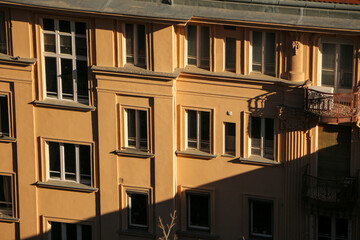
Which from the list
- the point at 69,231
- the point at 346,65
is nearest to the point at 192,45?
the point at 346,65

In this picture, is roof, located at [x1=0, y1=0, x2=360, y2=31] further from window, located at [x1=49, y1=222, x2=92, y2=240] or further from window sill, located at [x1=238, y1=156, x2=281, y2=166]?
window, located at [x1=49, y1=222, x2=92, y2=240]

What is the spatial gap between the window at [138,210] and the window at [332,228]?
27.7ft

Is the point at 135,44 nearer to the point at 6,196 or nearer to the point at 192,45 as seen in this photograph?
the point at 192,45

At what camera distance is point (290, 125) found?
5772 centimetres

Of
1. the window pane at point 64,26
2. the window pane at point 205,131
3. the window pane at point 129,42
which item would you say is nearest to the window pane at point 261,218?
the window pane at point 205,131

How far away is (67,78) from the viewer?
60406 mm

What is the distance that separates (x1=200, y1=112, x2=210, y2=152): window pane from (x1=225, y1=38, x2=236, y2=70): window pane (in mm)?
2535

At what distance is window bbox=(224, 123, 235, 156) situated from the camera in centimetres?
5922

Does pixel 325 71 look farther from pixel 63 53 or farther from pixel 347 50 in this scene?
pixel 63 53

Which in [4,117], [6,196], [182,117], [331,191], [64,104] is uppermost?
[64,104]

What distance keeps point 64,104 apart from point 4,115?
131 inches

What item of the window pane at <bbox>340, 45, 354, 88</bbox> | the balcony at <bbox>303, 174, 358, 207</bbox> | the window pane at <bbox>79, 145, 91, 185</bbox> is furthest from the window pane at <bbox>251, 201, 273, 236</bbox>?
the window pane at <bbox>79, 145, 91, 185</bbox>

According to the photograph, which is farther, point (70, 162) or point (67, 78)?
point (70, 162)

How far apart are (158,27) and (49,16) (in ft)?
17.5
